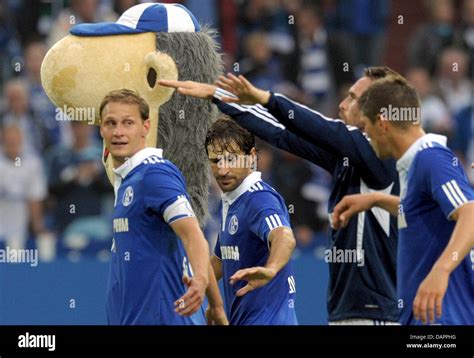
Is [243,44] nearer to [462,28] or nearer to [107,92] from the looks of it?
[462,28]

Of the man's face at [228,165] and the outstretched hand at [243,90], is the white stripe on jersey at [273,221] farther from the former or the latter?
the outstretched hand at [243,90]

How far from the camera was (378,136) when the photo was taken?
18.9ft

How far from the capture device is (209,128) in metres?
6.68

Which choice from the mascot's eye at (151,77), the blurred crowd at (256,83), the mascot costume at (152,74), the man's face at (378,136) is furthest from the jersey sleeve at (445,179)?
the blurred crowd at (256,83)

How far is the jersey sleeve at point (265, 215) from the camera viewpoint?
243 inches

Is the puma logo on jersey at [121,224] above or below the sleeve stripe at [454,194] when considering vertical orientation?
below

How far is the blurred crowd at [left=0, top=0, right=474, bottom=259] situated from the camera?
36.5 feet

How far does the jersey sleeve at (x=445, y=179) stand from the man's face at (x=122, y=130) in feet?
4.10
